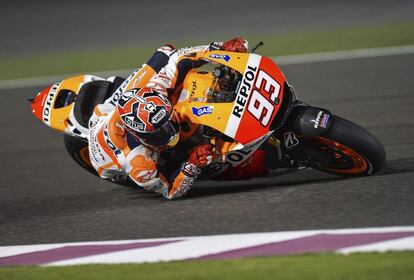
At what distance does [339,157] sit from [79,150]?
243 cm

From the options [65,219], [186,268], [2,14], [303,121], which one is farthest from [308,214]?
[2,14]

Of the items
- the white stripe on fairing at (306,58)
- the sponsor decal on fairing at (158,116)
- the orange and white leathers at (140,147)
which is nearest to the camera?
the sponsor decal on fairing at (158,116)

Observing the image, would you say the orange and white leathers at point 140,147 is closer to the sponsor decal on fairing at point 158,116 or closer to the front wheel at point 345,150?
the sponsor decal on fairing at point 158,116

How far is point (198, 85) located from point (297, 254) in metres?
1.74

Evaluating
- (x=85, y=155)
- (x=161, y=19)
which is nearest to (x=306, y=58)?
(x=161, y=19)

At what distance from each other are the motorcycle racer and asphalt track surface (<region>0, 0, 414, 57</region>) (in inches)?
223

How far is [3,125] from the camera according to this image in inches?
381

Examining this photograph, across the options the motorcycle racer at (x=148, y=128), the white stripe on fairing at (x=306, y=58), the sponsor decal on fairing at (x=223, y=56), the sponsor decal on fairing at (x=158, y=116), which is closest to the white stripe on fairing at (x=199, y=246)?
the motorcycle racer at (x=148, y=128)

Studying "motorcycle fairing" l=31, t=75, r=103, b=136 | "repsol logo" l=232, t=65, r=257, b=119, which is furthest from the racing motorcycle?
"motorcycle fairing" l=31, t=75, r=103, b=136

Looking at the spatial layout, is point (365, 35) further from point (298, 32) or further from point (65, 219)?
point (65, 219)

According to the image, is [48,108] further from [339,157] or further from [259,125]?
[339,157]

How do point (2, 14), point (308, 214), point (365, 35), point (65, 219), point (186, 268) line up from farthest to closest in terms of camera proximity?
point (2, 14) < point (365, 35) < point (65, 219) < point (308, 214) < point (186, 268)

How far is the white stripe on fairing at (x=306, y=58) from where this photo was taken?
1065 centimetres

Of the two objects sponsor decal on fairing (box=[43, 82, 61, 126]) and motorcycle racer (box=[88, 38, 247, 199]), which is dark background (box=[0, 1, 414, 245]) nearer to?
motorcycle racer (box=[88, 38, 247, 199])
